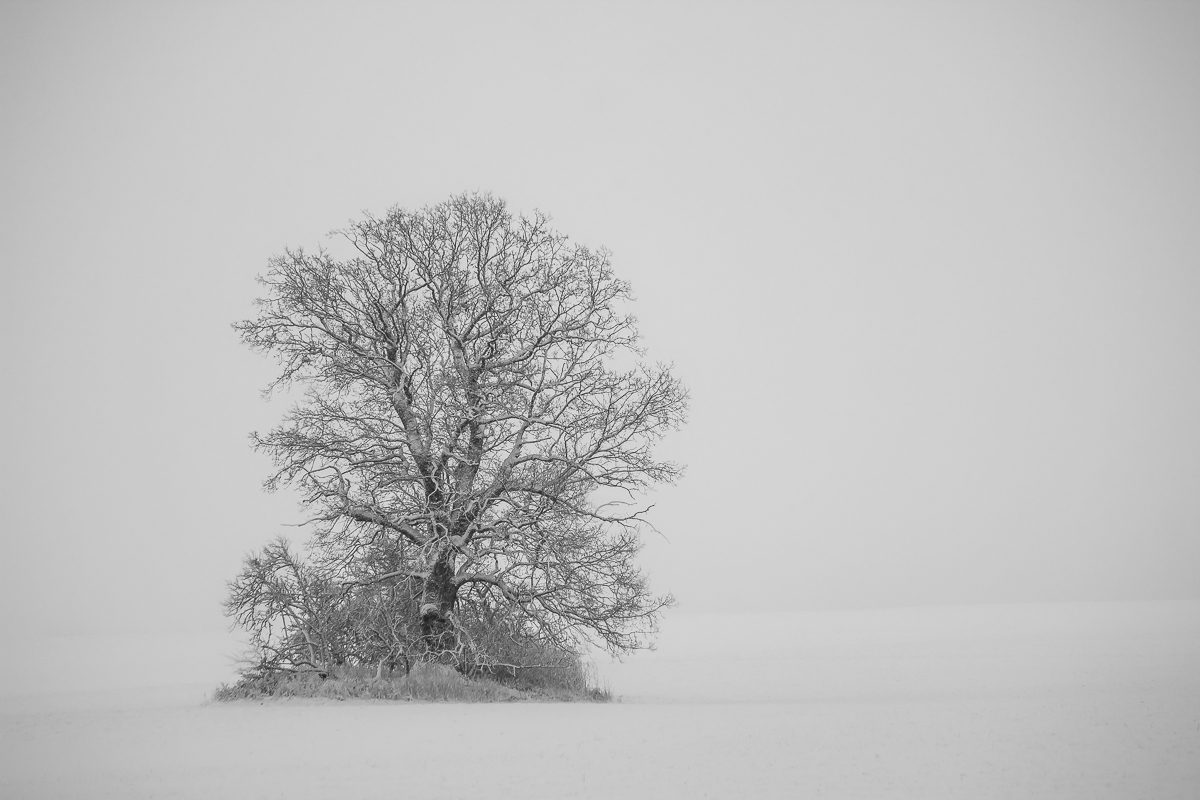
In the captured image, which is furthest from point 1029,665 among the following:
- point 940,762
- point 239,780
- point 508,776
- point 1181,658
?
point 239,780

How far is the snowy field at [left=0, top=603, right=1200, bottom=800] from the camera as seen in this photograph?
9.99 metres

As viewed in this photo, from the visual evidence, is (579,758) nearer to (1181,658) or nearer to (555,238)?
(555,238)

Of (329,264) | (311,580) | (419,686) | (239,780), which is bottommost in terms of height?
(239,780)

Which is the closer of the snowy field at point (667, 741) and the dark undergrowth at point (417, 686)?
the snowy field at point (667, 741)

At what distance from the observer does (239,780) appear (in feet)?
33.7

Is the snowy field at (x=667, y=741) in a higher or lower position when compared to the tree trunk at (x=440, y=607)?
lower

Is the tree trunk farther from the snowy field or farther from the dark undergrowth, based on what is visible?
the snowy field

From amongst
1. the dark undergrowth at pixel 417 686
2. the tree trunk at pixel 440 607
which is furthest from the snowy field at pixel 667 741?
the tree trunk at pixel 440 607

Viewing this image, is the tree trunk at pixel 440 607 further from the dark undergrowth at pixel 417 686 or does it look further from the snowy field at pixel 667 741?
the snowy field at pixel 667 741

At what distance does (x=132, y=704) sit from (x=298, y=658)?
3302 mm

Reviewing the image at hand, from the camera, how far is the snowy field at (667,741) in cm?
999

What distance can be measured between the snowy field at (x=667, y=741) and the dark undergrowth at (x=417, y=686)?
0.91 m

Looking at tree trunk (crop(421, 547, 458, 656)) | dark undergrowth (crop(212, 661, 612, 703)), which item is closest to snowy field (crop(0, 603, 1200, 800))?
dark undergrowth (crop(212, 661, 612, 703))

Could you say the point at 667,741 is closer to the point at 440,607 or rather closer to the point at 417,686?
the point at 417,686
